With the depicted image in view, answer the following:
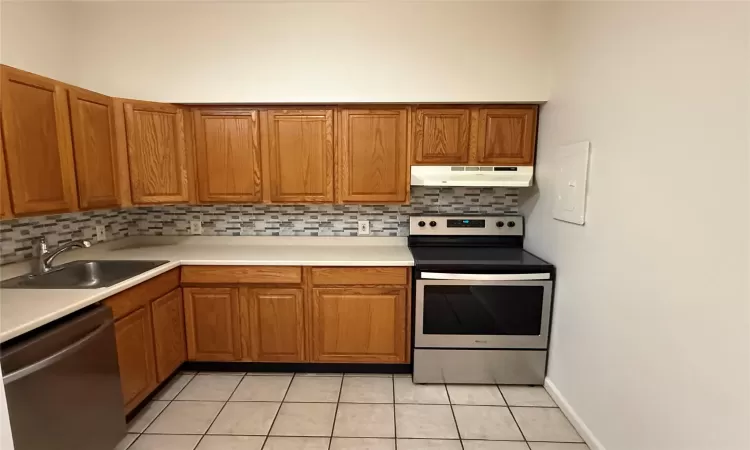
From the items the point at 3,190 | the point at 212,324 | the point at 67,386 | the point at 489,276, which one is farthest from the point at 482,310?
the point at 3,190

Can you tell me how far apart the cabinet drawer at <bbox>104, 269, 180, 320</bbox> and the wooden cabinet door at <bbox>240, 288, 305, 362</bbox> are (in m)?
0.47

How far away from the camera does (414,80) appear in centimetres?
250

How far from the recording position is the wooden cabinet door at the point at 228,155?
2.57 metres

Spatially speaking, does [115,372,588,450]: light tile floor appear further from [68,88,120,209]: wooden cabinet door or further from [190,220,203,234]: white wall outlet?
[68,88,120,209]: wooden cabinet door

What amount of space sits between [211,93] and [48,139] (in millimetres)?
981

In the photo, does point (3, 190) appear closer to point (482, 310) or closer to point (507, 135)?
point (482, 310)

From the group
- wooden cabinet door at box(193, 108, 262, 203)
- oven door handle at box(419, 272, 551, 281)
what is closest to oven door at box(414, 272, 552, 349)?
oven door handle at box(419, 272, 551, 281)

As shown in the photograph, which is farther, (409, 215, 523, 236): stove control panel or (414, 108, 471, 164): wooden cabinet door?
(409, 215, 523, 236): stove control panel

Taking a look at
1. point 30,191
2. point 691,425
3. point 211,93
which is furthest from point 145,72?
point 691,425

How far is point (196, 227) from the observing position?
2.94 m

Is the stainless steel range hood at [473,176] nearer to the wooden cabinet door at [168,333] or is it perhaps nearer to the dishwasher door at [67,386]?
the wooden cabinet door at [168,333]

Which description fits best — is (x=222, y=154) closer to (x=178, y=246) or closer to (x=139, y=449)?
(x=178, y=246)

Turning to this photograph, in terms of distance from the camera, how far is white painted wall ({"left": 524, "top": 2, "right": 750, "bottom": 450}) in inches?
44.4

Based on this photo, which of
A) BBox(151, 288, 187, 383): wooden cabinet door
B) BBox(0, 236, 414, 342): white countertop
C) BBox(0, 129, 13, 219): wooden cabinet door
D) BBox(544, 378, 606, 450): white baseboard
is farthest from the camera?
BBox(151, 288, 187, 383): wooden cabinet door
